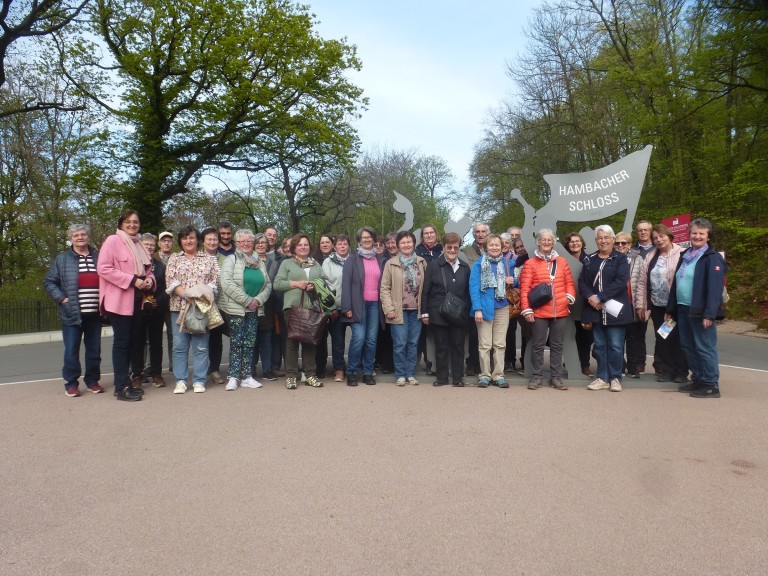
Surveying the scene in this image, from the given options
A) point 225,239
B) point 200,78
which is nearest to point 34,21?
point 200,78

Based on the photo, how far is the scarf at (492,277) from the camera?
639 cm

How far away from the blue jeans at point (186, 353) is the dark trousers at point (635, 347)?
5.49 m

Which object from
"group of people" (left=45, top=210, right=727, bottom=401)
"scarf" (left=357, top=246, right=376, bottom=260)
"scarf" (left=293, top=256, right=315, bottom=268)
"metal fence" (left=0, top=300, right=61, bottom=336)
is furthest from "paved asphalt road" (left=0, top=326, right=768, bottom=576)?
"metal fence" (left=0, top=300, right=61, bottom=336)

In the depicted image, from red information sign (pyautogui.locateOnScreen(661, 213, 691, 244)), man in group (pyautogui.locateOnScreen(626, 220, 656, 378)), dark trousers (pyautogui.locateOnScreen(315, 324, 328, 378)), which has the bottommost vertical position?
dark trousers (pyautogui.locateOnScreen(315, 324, 328, 378))

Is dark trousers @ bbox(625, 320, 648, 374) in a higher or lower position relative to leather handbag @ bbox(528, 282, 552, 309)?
lower

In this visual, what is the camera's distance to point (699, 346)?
5.86m

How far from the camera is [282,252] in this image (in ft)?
24.8

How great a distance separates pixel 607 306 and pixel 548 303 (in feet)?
2.20

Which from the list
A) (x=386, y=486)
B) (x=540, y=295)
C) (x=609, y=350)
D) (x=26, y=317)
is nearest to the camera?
(x=386, y=486)

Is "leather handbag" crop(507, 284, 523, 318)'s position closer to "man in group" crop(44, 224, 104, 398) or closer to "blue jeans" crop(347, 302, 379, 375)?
"blue jeans" crop(347, 302, 379, 375)

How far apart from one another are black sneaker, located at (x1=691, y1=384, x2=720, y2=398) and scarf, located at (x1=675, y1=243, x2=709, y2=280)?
1.27m

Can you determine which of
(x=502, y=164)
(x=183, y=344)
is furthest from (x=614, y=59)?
(x=183, y=344)

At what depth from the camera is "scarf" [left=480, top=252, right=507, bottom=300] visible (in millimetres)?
6395

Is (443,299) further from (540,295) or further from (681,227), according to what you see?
(681,227)
